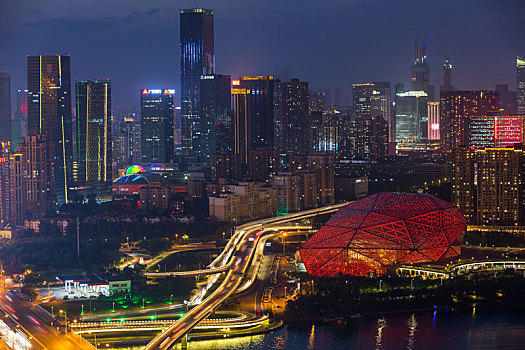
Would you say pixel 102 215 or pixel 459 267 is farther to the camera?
pixel 102 215

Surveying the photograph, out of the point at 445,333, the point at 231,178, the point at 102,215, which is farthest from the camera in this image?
the point at 231,178

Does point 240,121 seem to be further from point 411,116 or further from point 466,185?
point 411,116

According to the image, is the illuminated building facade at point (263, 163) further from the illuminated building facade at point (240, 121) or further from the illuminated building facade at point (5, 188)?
the illuminated building facade at point (5, 188)

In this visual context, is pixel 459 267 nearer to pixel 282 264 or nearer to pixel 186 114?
pixel 282 264

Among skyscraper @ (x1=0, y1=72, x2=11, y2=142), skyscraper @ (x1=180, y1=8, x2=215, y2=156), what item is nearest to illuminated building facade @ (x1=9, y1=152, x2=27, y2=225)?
skyscraper @ (x1=0, y1=72, x2=11, y2=142)

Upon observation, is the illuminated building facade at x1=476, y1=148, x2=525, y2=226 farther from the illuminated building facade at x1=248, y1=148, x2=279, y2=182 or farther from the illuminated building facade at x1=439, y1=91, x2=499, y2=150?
the illuminated building facade at x1=439, y1=91, x2=499, y2=150

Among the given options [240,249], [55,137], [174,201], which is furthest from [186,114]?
[240,249]
